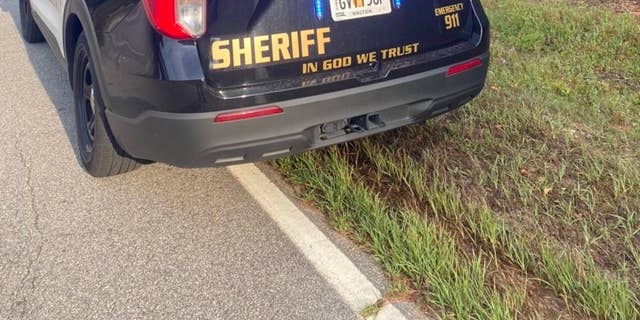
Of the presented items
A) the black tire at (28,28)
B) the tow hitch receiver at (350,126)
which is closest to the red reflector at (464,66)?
the tow hitch receiver at (350,126)

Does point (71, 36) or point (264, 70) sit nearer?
point (264, 70)

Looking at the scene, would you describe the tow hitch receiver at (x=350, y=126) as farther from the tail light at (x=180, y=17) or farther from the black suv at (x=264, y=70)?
the tail light at (x=180, y=17)

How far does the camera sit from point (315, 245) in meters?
2.90

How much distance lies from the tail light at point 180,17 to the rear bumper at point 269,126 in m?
0.32

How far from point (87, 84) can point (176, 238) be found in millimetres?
1079

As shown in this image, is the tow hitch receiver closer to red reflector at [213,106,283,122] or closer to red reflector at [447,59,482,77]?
red reflector at [213,106,283,122]

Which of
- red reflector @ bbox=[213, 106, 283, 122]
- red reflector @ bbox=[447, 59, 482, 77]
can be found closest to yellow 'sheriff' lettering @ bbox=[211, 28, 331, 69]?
red reflector @ bbox=[213, 106, 283, 122]

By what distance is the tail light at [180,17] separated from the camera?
7.77 ft

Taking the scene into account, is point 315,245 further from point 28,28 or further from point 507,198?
point 28,28

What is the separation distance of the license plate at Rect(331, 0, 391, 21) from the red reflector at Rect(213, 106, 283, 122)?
480 mm

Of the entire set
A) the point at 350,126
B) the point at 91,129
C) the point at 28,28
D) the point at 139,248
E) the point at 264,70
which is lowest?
the point at 28,28

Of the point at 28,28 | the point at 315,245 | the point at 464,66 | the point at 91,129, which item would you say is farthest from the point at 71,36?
the point at 28,28

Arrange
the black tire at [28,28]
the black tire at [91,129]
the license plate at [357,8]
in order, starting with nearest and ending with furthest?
the license plate at [357,8]
the black tire at [91,129]
the black tire at [28,28]

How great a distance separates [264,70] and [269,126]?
9.1 inches
